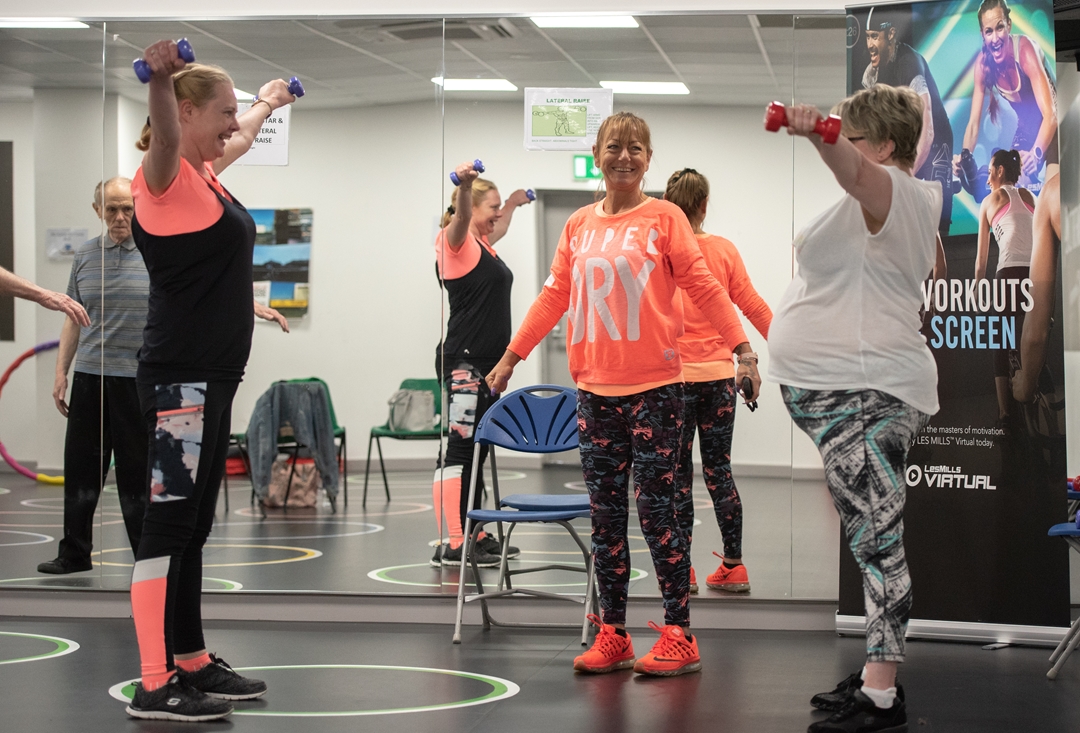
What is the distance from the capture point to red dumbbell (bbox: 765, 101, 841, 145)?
7.84 ft

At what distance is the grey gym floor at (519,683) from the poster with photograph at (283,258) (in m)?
1.47

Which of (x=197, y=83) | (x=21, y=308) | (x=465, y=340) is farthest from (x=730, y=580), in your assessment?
(x=21, y=308)

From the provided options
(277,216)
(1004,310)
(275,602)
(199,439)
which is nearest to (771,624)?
(1004,310)

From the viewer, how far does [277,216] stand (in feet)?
16.4

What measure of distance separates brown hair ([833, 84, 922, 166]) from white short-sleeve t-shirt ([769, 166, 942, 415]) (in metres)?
0.07

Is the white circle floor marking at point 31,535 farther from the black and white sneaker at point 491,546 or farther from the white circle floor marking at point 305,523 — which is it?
the black and white sneaker at point 491,546

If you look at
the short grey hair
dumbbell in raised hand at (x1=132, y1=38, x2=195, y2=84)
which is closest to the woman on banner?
dumbbell in raised hand at (x1=132, y1=38, x2=195, y2=84)

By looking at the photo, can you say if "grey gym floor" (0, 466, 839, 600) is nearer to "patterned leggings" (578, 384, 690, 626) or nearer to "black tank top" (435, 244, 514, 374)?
"black tank top" (435, 244, 514, 374)

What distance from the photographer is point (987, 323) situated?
3957 millimetres

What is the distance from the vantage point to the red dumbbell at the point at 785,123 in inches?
94.0

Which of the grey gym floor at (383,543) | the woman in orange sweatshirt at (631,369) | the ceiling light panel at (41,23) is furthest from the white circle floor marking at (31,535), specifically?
the woman in orange sweatshirt at (631,369)

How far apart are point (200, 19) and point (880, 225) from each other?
3.14m

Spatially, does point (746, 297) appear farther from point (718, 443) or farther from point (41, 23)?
point (41, 23)

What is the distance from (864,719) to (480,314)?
2510 millimetres
